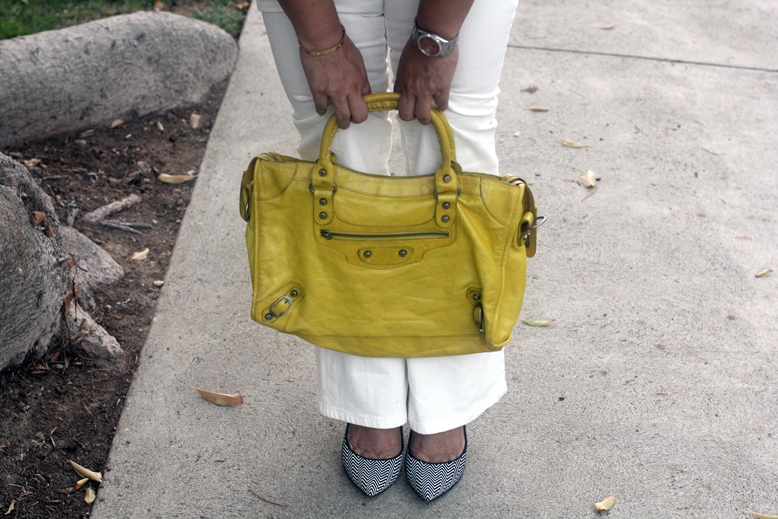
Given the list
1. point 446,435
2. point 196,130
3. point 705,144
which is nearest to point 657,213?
point 705,144

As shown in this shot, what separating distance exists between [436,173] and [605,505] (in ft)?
3.42

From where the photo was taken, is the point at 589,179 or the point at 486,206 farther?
the point at 589,179

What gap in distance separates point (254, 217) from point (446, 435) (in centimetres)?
78

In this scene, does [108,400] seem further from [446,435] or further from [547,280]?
[547,280]

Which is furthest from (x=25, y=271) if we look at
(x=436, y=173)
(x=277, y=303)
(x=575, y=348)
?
(x=575, y=348)

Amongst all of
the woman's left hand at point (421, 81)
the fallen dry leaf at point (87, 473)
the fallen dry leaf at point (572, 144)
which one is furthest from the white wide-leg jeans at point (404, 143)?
the fallen dry leaf at point (572, 144)

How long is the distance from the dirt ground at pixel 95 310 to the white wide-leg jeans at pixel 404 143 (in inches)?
29.6

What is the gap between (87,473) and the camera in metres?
1.75

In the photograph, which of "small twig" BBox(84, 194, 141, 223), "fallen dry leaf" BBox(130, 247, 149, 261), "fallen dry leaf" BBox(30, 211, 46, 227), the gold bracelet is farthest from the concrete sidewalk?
the gold bracelet

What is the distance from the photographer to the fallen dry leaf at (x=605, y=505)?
1.70 meters

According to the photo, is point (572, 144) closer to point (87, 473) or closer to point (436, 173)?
point (436, 173)

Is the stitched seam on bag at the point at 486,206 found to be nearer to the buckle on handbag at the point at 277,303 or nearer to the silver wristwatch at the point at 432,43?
the silver wristwatch at the point at 432,43

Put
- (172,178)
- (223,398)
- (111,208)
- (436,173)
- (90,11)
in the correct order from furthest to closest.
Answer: (90,11) < (172,178) < (111,208) < (223,398) < (436,173)

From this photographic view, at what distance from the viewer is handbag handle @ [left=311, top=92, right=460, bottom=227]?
131cm
